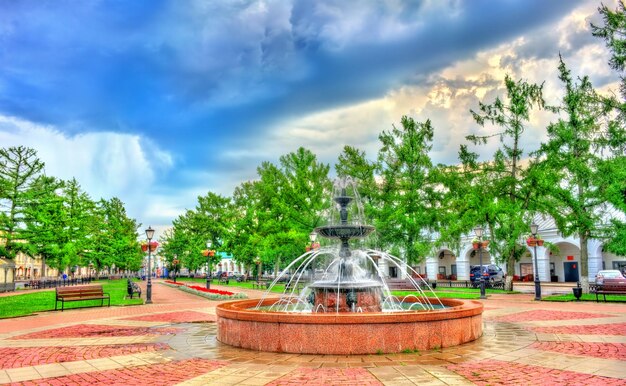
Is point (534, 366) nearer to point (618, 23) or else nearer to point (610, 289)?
point (610, 289)

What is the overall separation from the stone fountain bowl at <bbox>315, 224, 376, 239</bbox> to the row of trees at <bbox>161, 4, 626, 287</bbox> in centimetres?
1326

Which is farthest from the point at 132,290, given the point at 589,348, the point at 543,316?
the point at 589,348

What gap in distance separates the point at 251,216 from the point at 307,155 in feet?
47.4

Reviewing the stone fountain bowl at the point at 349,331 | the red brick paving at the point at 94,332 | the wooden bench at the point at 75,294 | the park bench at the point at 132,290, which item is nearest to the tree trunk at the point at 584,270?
the stone fountain bowl at the point at 349,331

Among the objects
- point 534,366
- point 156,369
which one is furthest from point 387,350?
point 156,369

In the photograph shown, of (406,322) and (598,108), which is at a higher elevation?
(598,108)

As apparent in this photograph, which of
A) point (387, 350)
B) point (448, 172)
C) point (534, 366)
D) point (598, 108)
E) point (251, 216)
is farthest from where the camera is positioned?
point (251, 216)

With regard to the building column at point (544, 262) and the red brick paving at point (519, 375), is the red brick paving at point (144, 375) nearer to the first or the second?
the red brick paving at point (519, 375)

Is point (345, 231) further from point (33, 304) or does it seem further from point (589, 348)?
point (33, 304)

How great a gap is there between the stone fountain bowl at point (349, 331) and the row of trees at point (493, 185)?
48.4ft

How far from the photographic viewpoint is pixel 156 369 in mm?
7223

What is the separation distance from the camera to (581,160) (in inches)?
982

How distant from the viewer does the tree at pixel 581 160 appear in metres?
23.4

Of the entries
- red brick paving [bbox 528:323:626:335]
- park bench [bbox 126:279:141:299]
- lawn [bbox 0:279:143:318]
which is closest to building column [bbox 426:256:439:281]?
park bench [bbox 126:279:141:299]
